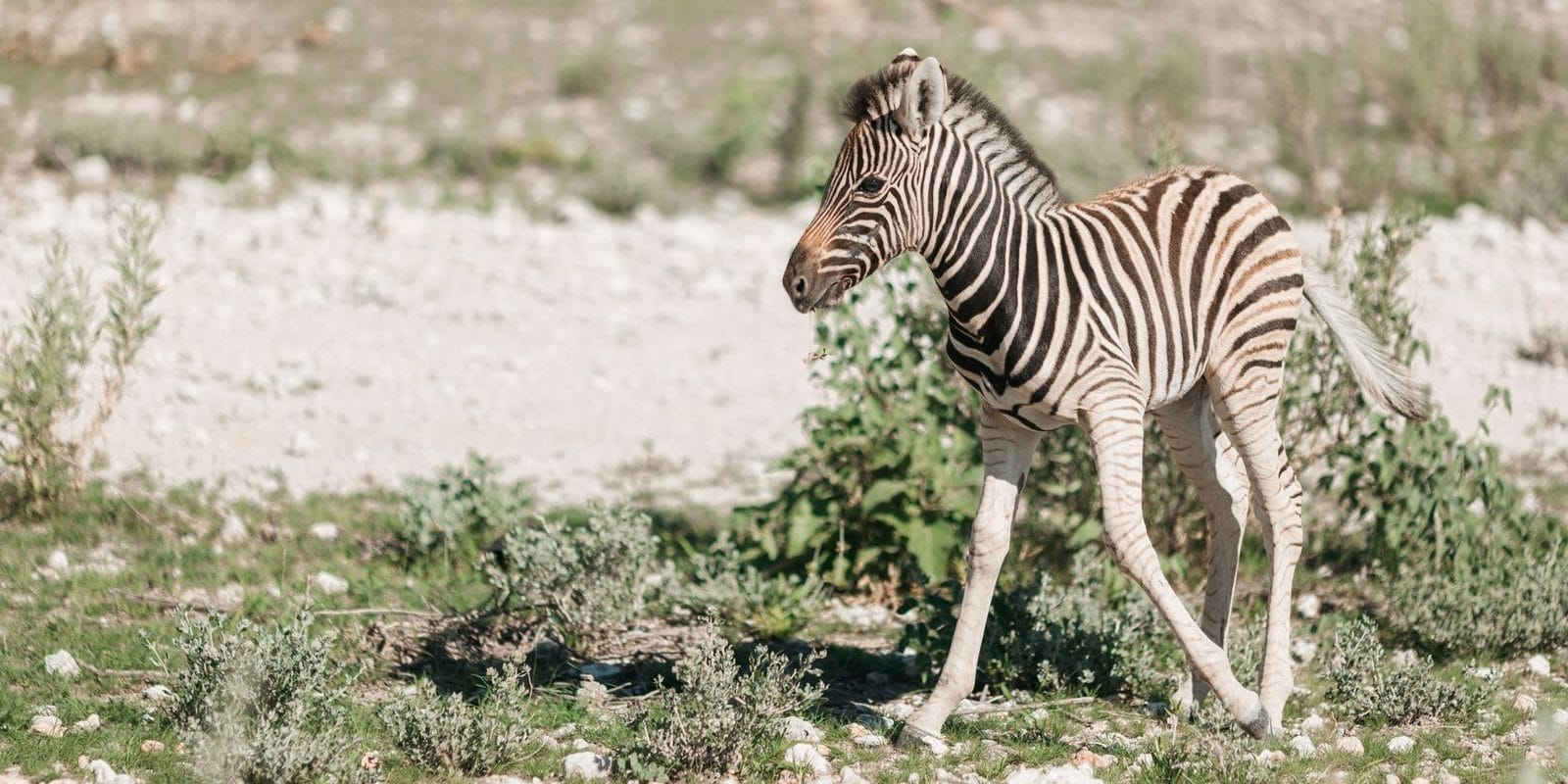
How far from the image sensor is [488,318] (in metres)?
12.4

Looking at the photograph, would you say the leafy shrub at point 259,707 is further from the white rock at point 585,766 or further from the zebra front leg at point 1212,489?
the zebra front leg at point 1212,489

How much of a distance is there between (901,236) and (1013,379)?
643 millimetres

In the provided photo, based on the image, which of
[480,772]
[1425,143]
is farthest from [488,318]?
[1425,143]

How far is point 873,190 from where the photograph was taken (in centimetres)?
573

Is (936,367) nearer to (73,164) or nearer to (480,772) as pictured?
(480,772)

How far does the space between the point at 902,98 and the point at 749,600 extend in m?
2.66

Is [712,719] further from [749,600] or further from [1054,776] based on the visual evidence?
[749,600]

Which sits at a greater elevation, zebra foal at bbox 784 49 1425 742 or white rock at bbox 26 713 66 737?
zebra foal at bbox 784 49 1425 742

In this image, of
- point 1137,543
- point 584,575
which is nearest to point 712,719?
point 584,575

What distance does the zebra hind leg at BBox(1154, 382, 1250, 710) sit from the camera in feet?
21.4

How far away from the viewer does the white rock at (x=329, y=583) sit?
7805 mm

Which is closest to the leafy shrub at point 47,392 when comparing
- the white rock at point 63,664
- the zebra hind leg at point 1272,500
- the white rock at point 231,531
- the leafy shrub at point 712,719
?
the white rock at point 231,531

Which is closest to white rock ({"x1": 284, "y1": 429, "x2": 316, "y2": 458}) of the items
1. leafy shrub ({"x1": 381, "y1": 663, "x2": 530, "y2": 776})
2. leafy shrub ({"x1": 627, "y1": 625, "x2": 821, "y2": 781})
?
leafy shrub ({"x1": 381, "y1": 663, "x2": 530, "y2": 776})

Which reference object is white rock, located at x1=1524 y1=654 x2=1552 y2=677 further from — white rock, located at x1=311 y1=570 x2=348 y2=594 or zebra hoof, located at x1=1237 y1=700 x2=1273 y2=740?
white rock, located at x1=311 y1=570 x2=348 y2=594
